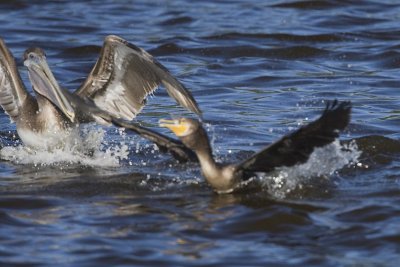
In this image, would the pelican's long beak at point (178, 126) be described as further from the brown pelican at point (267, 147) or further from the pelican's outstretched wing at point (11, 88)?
the pelican's outstretched wing at point (11, 88)

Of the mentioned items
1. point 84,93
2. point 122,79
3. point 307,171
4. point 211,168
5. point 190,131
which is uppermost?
point 122,79

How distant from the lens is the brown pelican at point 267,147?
338 inches

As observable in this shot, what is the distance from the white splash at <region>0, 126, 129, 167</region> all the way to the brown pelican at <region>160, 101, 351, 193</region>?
1.88 metres

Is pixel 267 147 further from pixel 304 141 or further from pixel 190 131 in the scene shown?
pixel 190 131

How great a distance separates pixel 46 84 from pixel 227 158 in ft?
6.29

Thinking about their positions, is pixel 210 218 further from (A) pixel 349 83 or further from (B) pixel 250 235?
(A) pixel 349 83

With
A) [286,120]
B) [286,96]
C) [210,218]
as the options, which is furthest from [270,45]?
[210,218]

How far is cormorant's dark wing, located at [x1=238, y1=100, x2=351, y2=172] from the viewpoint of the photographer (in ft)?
28.1

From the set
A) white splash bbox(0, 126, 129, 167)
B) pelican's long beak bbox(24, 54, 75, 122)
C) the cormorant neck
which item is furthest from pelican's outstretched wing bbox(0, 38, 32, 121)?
the cormorant neck

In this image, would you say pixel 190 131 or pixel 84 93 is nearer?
pixel 190 131

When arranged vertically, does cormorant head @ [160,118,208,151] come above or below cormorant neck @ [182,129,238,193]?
above

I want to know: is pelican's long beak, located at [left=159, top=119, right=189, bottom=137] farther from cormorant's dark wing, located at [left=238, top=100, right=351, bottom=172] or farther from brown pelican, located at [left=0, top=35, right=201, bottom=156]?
brown pelican, located at [left=0, top=35, right=201, bottom=156]

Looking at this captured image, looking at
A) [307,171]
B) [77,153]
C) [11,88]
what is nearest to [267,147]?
[307,171]

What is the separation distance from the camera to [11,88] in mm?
11586
